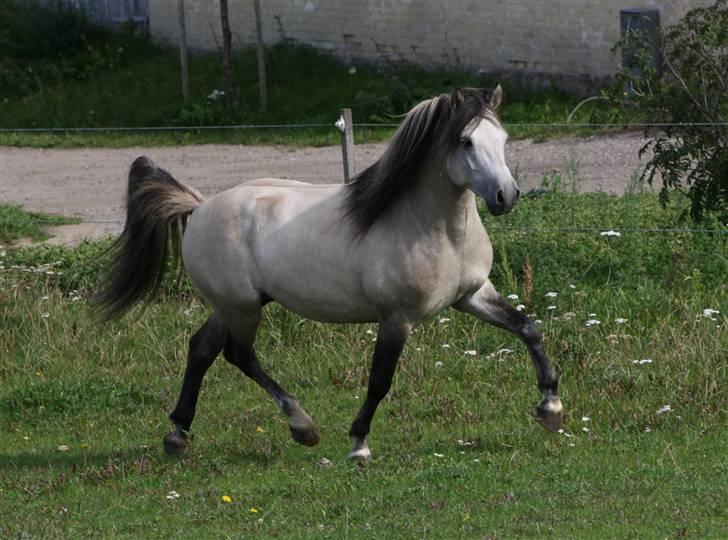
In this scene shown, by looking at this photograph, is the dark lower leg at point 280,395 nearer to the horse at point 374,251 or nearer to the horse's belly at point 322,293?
the horse at point 374,251

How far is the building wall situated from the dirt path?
7.10ft

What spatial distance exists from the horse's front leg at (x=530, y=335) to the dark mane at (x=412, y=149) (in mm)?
644

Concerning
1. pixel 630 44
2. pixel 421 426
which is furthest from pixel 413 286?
pixel 630 44

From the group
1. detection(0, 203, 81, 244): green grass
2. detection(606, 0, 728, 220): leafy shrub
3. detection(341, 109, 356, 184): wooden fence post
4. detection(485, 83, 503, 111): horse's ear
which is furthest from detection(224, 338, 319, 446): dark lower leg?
detection(0, 203, 81, 244): green grass

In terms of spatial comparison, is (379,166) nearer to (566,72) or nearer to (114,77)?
(566,72)

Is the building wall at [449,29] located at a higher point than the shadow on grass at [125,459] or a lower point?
higher

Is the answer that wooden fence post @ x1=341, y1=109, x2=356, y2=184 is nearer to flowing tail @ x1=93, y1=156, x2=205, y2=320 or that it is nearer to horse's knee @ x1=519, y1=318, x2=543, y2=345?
flowing tail @ x1=93, y1=156, x2=205, y2=320

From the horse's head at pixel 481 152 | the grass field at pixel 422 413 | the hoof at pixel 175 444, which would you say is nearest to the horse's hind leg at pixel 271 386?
the grass field at pixel 422 413

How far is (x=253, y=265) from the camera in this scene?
24.3 feet

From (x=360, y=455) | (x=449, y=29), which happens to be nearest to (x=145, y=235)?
(x=360, y=455)

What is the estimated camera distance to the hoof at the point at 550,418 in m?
7.10

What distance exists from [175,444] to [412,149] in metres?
2.08

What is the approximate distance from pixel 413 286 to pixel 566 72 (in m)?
12.6

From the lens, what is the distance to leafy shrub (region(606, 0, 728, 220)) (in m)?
9.53
